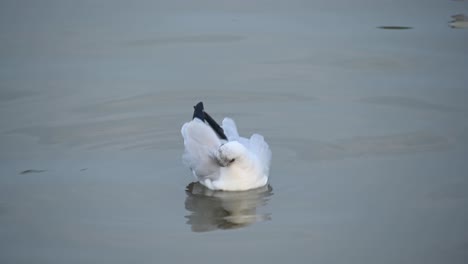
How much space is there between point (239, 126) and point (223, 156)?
188 cm

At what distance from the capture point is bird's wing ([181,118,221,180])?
10.4 m

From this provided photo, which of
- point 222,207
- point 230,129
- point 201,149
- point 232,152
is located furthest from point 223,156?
point 230,129

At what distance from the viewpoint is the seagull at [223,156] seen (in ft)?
33.2

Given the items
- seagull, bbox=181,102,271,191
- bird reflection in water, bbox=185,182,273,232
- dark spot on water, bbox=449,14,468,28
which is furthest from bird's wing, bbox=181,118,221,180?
dark spot on water, bbox=449,14,468,28

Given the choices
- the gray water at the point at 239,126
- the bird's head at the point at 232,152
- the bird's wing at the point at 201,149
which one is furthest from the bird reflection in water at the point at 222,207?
the bird's head at the point at 232,152

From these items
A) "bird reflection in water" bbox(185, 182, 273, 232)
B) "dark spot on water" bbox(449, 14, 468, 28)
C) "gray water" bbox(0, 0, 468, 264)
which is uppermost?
"dark spot on water" bbox(449, 14, 468, 28)

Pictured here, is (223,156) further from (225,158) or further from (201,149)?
(201,149)

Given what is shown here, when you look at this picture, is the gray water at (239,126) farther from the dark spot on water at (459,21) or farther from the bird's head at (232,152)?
the bird's head at (232,152)

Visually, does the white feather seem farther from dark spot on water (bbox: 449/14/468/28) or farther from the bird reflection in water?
dark spot on water (bbox: 449/14/468/28)

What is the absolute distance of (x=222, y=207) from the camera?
32.6 feet

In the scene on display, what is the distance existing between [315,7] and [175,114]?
17.1 ft

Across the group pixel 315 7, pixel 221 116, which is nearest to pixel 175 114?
pixel 221 116

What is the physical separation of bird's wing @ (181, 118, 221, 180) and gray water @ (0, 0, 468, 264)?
223mm

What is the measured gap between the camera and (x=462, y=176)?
1027 cm
